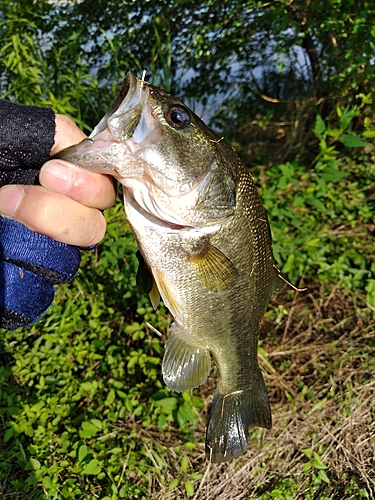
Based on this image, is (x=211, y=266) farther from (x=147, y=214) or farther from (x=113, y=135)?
(x=113, y=135)

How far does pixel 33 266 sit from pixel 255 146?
162 inches

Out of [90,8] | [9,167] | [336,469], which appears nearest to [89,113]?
[90,8]

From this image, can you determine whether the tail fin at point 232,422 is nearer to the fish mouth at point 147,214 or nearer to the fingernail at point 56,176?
the fish mouth at point 147,214

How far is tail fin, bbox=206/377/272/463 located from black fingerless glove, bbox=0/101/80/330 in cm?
82

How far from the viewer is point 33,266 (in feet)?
5.08

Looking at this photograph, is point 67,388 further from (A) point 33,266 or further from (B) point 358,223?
(B) point 358,223

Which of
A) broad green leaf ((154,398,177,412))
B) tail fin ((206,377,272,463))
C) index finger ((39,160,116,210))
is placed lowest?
broad green leaf ((154,398,177,412))

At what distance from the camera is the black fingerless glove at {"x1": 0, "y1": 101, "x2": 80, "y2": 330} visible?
A: 141 centimetres

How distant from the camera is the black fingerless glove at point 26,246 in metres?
1.41

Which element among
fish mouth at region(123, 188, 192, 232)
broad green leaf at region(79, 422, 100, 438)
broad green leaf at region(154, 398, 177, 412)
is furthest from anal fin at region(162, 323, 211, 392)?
broad green leaf at region(79, 422, 100, 438)

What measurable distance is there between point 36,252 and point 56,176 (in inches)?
11.8

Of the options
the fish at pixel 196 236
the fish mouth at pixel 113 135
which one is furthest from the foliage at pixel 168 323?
the fish mouth at pixel 113 135

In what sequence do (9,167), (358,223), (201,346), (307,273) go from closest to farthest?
(9,167)
(201,346)
(307,273)
(358,223)

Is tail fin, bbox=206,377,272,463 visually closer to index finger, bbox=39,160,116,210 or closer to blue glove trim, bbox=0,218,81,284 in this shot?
blue glove trim, bbox=0,218,81,284
